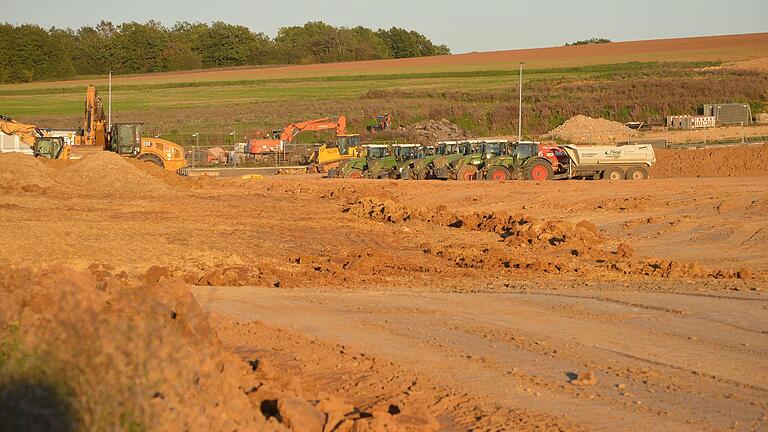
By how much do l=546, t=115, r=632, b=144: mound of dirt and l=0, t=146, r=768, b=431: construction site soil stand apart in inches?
1191

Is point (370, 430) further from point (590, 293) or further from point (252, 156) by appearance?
point (252, 156)

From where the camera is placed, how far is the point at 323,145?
5403 centimetres

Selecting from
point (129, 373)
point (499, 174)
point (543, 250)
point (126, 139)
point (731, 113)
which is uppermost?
point (731, 113)

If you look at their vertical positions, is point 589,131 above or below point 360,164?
above

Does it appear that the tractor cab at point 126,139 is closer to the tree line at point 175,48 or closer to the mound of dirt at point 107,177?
the mound of dirt at point 107,177


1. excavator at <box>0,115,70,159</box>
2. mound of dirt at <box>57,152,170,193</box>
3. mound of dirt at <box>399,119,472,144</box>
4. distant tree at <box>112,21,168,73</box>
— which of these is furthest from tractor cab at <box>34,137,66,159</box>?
distant tree at <box>112,21,168,73</box>

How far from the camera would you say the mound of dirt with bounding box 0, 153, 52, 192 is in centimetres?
2997

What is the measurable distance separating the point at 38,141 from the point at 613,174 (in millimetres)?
22665

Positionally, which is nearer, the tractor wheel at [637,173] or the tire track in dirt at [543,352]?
the tire track in dirt at [543,352]

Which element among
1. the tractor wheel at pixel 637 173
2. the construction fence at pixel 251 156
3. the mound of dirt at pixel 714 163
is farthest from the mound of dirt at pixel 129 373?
the construction fence at pixel 251 156

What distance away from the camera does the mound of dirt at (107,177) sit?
31312mm

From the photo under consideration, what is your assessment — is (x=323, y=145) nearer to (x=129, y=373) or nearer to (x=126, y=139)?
(x=126, y=139)

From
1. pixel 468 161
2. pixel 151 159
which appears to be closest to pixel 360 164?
pixel 468 161

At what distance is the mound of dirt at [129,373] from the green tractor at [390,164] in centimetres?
3284
